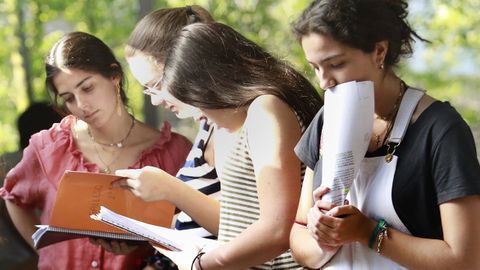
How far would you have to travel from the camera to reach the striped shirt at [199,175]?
205 cm

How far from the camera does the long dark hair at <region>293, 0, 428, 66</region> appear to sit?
1.49m

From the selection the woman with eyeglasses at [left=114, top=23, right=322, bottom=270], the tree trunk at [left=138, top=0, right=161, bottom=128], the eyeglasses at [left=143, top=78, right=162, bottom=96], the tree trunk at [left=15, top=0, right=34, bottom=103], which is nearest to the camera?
the woman with eyeglasses at [left=114, top=23, right=322, bottom=270]

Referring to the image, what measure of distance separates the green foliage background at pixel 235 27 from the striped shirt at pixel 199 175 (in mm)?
258

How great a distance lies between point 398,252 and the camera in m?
1.50

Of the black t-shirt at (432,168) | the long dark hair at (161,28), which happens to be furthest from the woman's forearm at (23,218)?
the black t-shirt at (432,168)

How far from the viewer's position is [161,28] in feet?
6.99

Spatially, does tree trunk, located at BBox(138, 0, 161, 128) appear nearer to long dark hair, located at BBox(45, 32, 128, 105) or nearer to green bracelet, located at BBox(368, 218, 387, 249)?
long dark hair, located at BBox(45, 32, 128, 105)

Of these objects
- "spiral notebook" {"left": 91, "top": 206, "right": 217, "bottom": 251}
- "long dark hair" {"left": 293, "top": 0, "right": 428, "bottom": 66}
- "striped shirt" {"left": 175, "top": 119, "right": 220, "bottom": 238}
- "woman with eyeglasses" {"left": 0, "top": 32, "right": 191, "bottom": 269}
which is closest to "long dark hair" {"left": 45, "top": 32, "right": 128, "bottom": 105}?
"woman with eyeglasses" {"left": 0, "top": 32, "right": 191, "bottom": 269}

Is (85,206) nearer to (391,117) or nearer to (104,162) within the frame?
(104,162)

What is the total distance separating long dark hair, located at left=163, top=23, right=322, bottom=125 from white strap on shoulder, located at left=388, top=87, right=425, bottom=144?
0.35 meters

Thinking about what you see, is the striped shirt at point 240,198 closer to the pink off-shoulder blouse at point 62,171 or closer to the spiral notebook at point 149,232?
the spiral notebook at point 149,232

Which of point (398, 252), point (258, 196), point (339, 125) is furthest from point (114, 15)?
point (398, 252)

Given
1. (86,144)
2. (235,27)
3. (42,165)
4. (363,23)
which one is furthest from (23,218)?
(363,23)

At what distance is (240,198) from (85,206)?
49cm
